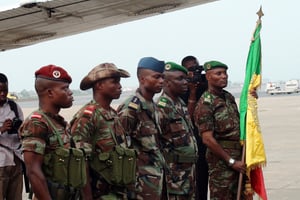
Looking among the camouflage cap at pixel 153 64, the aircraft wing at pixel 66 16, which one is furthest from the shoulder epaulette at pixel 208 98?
the aircraft wing at pixel 66 16

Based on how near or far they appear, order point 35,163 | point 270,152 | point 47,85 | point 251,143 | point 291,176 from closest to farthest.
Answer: point 35,163 → point 47,85 → point 251,143 → point 291,176 → point 270,152

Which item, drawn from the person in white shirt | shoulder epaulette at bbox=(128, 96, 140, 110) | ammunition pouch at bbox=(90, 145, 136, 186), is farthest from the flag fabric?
the person in white shirt

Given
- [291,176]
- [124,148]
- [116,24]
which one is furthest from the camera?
[291,176]

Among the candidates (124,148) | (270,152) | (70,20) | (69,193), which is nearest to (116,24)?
(70,20)

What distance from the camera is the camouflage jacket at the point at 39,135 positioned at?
3350 millimetres

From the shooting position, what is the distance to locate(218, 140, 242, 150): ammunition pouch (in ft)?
18.0

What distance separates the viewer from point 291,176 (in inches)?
340

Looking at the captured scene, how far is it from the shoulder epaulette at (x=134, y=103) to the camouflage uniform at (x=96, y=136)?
0.61 meters

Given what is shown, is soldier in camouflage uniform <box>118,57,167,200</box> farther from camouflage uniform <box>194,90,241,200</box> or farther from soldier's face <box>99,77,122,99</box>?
camouflage uniform <box>194,90,241,200</box>

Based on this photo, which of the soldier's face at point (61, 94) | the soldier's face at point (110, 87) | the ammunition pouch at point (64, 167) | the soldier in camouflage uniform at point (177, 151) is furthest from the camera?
the soldier in camouflage uniform at point (177, 151)

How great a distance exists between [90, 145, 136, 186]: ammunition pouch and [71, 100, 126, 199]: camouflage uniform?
0.03 meters

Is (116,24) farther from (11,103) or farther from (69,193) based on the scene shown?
(69,193)

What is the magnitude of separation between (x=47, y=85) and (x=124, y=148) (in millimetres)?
737

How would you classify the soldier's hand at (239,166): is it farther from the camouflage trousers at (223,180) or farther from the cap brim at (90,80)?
the cap brim at (90,80)
